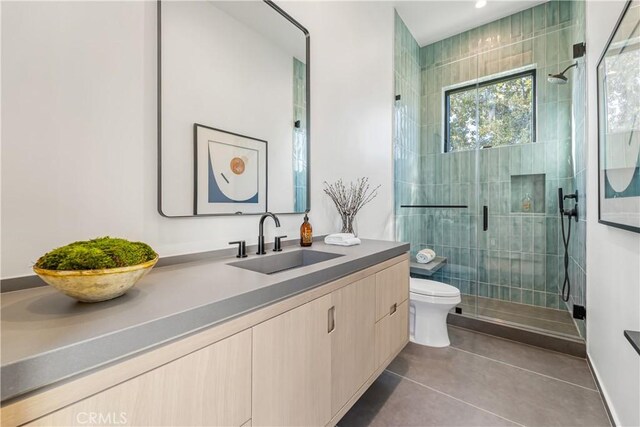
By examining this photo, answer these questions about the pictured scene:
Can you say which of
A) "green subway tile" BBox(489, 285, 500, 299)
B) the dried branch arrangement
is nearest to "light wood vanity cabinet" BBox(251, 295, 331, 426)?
the dried branch arrangement

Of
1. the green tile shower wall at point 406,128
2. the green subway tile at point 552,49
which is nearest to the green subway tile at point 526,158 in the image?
the green subway tile at point 552,49

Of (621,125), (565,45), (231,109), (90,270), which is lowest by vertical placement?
(90,270)

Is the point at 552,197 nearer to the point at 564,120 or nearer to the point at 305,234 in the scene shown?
the point at 564,120

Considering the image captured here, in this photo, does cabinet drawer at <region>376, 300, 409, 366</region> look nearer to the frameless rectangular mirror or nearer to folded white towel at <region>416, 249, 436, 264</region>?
the frameless rectangular mirror

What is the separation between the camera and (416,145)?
3.37 meters

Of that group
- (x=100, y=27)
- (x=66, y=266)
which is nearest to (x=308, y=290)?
(x=66, y=266)

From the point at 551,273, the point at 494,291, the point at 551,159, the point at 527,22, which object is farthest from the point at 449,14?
the point at 494,291

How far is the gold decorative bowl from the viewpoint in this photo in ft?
1.96

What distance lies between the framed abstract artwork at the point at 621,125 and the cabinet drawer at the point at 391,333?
1.07 m

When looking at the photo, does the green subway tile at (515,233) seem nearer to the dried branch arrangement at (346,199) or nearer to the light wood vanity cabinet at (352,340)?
the dried branch arrangement at (346,199)

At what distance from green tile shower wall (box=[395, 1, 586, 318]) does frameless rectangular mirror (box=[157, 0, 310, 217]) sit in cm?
154

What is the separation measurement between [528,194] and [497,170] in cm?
39

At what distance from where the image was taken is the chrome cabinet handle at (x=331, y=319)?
1.07m

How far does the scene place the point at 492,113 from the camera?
3.02m
